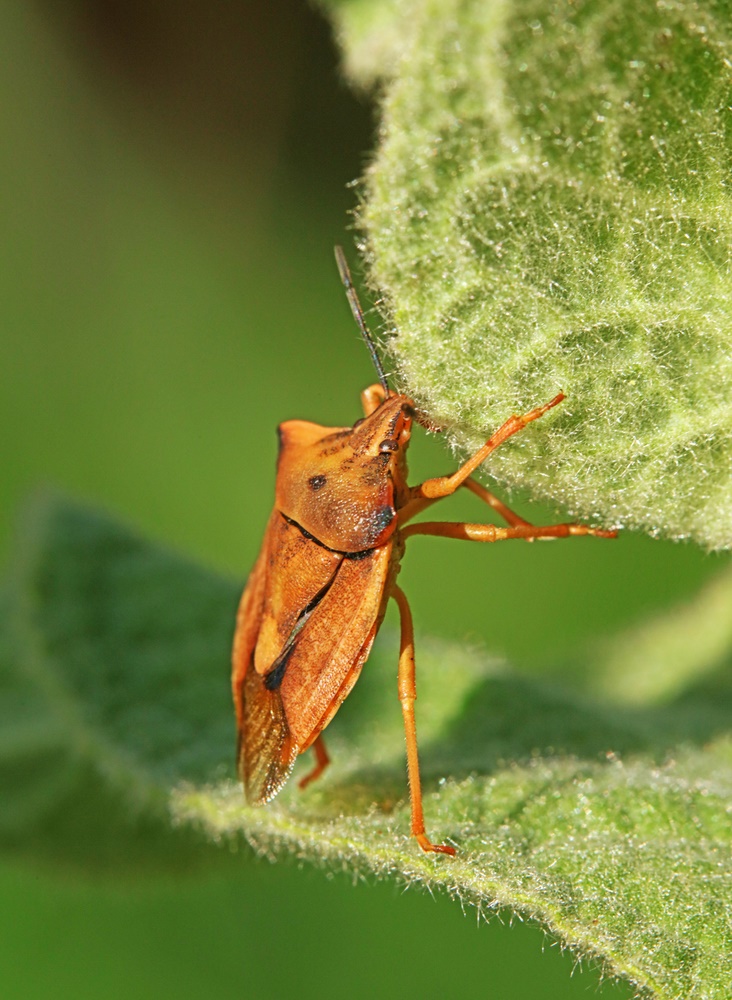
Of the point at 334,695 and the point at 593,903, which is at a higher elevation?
the point at 334,695

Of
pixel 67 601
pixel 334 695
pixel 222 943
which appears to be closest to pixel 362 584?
pixel 334 695

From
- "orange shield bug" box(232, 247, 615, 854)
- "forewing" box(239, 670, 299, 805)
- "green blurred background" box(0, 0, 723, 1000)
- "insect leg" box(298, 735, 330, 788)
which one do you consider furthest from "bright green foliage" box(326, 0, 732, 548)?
"green blurred background" box(0, 0, 723, 1000)

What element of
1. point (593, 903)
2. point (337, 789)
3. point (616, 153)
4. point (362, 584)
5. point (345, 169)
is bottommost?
point (593, 903)

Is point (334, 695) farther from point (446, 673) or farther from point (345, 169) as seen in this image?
point (345, 169)

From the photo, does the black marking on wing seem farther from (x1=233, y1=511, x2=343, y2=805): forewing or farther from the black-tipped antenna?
the black-tipped antenna

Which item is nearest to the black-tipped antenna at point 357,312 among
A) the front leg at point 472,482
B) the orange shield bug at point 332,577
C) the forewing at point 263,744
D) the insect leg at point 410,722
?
the orange shield bug at point 332,577

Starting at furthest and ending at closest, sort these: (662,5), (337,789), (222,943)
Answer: (222,943) < (337,789) < (662,5)

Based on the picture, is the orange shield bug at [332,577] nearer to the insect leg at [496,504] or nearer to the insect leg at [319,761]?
the insect leg at [496,504]
